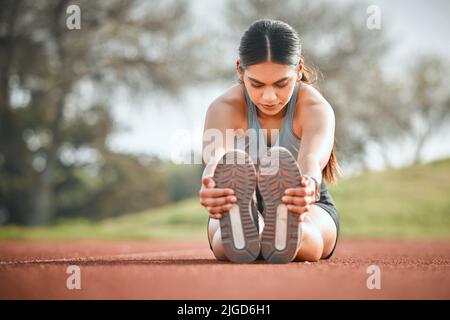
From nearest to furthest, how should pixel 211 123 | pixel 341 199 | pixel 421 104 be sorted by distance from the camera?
pixel 211 123
pixel 341 199
pixel 421 104

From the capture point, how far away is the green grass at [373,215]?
9688mm

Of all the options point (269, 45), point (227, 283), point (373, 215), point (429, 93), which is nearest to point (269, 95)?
point (269, 45)

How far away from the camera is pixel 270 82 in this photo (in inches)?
103

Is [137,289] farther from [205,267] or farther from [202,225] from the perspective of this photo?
[202,225]

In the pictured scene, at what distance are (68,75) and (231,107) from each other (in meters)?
11.3

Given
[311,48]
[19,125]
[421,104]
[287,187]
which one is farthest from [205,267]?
[421,104]

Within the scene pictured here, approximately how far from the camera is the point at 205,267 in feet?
7.95

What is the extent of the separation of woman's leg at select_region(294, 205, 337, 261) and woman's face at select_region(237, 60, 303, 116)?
608 mm

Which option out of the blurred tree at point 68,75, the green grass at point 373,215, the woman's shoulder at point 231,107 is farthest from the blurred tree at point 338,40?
the woman's shoulder at point 231,107

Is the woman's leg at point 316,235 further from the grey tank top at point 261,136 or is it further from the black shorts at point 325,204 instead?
the grey tank top at point 261,136

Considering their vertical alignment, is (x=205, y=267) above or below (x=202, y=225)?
below

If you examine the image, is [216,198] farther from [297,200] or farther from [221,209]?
[297,200]

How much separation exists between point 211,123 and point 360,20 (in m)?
14.9

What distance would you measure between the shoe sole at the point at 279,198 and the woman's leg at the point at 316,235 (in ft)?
0.44
